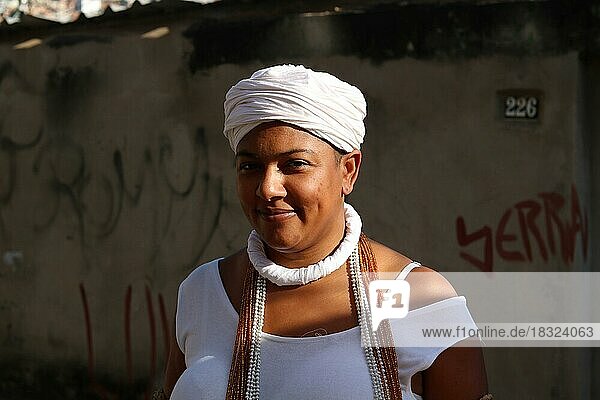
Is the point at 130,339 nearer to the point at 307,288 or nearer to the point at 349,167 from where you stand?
the point at 307,288

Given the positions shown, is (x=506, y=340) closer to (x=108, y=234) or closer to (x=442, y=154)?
(x=442, y=154)

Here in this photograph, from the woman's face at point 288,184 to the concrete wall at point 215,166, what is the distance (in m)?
2.71

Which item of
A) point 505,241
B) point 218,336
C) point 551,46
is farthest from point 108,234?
point 218,336

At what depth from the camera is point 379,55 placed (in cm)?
521

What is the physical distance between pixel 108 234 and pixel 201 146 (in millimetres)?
901

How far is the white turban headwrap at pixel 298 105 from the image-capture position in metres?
2.29

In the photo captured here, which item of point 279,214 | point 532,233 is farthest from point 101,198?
point 279,214

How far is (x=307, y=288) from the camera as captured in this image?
245 centimetres

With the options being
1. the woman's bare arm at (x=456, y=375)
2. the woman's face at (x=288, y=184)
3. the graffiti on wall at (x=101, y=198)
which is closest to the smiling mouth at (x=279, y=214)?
the woman's face at (x=288, y=184)

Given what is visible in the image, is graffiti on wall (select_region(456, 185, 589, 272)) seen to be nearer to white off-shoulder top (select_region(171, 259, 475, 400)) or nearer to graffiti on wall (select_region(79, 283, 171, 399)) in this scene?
graffiti on wall (select_region(79, 283, 171, 399))

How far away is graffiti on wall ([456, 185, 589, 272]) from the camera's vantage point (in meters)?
4.80

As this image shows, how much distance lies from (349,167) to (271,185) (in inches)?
9.5

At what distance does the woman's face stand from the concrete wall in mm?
2714

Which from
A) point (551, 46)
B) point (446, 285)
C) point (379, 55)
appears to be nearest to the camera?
point (446, 285)
